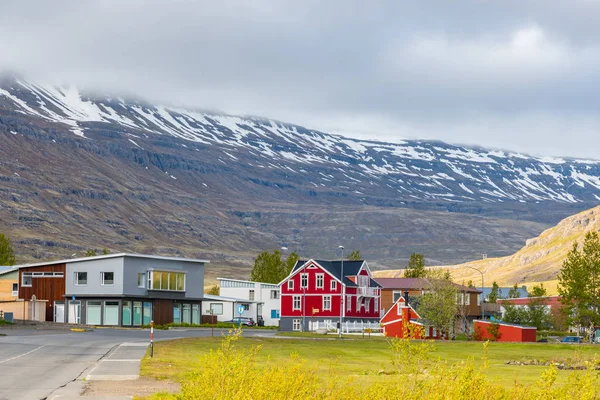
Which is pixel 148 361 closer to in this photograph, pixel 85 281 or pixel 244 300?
pixel 85 281

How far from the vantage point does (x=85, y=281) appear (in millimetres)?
105000

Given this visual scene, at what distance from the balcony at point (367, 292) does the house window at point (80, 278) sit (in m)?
36.0

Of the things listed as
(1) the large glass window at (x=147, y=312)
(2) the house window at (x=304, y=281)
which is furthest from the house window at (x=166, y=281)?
(2) the house window at (x=304, y=281)

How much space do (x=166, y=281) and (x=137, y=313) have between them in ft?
18.8

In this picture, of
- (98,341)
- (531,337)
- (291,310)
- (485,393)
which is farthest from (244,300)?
(485,393)

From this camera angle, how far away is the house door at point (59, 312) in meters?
106

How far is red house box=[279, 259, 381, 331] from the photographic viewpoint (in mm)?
117875

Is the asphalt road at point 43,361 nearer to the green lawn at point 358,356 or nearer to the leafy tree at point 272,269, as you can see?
the green lawn at point 358,356

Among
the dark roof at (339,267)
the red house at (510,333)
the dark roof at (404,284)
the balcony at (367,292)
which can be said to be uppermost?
the dark roof at (339,267)

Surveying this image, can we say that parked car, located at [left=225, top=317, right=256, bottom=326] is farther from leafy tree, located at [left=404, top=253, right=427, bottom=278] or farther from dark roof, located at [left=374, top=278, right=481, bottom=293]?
leafy tree, located at [left=404, top=253, right=427, bottom=278]

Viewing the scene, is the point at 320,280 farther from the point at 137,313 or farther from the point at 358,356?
the point at 358,356

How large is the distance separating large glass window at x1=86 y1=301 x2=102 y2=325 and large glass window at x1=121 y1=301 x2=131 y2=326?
291 cm

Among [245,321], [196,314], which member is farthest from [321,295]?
[196,314]

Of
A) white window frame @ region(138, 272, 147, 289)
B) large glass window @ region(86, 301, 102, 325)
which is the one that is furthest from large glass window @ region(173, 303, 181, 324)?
large glass window @ region(86, 301, 102, 325)
